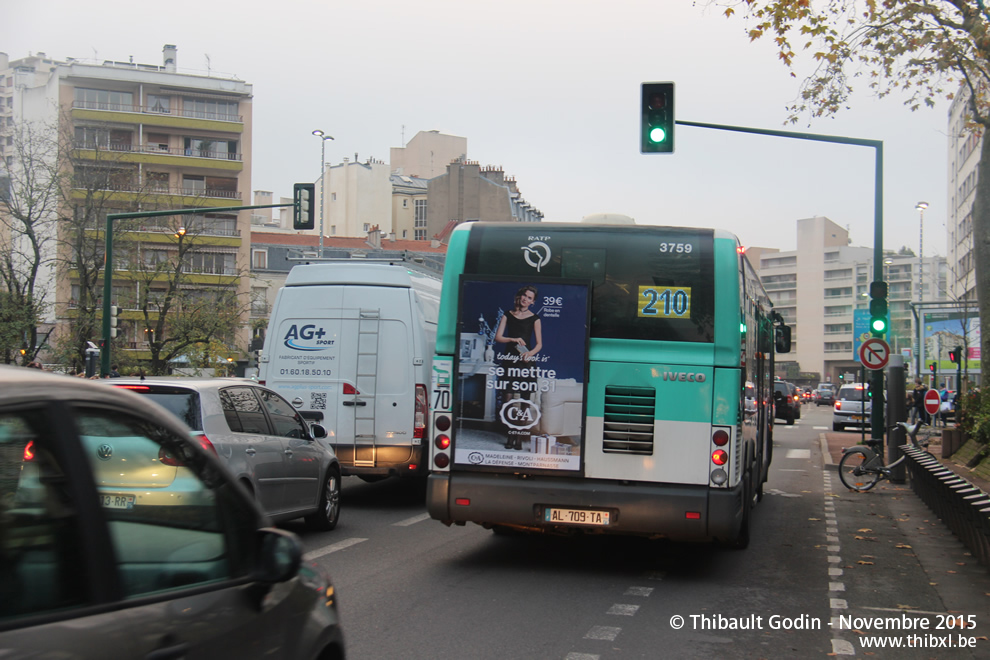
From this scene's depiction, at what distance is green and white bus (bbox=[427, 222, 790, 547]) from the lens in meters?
8.13

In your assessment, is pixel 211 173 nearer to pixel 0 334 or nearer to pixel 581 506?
pixel 0 334

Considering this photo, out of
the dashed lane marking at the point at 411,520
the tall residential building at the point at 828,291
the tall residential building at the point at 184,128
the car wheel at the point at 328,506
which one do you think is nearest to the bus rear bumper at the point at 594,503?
the car wheel at the point at 328,506

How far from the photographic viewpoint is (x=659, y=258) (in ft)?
27.8

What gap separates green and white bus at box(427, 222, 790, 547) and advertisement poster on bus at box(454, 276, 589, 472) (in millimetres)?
11

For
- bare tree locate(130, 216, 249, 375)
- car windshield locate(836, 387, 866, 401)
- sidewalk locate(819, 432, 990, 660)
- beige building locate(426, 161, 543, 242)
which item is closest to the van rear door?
sidewalk locate(819, 432, 990, 660)

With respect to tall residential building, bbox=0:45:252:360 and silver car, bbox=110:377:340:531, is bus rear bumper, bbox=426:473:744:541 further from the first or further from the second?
tall residential building, bbox=0:45:252:360

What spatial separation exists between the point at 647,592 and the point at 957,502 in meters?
5.01

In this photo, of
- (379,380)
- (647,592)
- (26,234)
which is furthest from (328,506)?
(26,234)

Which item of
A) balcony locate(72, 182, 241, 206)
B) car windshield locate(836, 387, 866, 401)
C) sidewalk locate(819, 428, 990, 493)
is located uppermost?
balcony locate(72, 182, 241, 206)

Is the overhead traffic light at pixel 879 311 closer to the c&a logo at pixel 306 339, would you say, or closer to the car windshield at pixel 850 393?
the c&a logo at pixel 306 339

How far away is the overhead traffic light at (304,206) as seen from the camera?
23.0 m

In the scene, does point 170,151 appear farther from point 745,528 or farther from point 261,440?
point 745,528

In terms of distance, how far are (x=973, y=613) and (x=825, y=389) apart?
80260 mm

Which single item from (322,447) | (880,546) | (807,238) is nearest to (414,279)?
(322,447)
